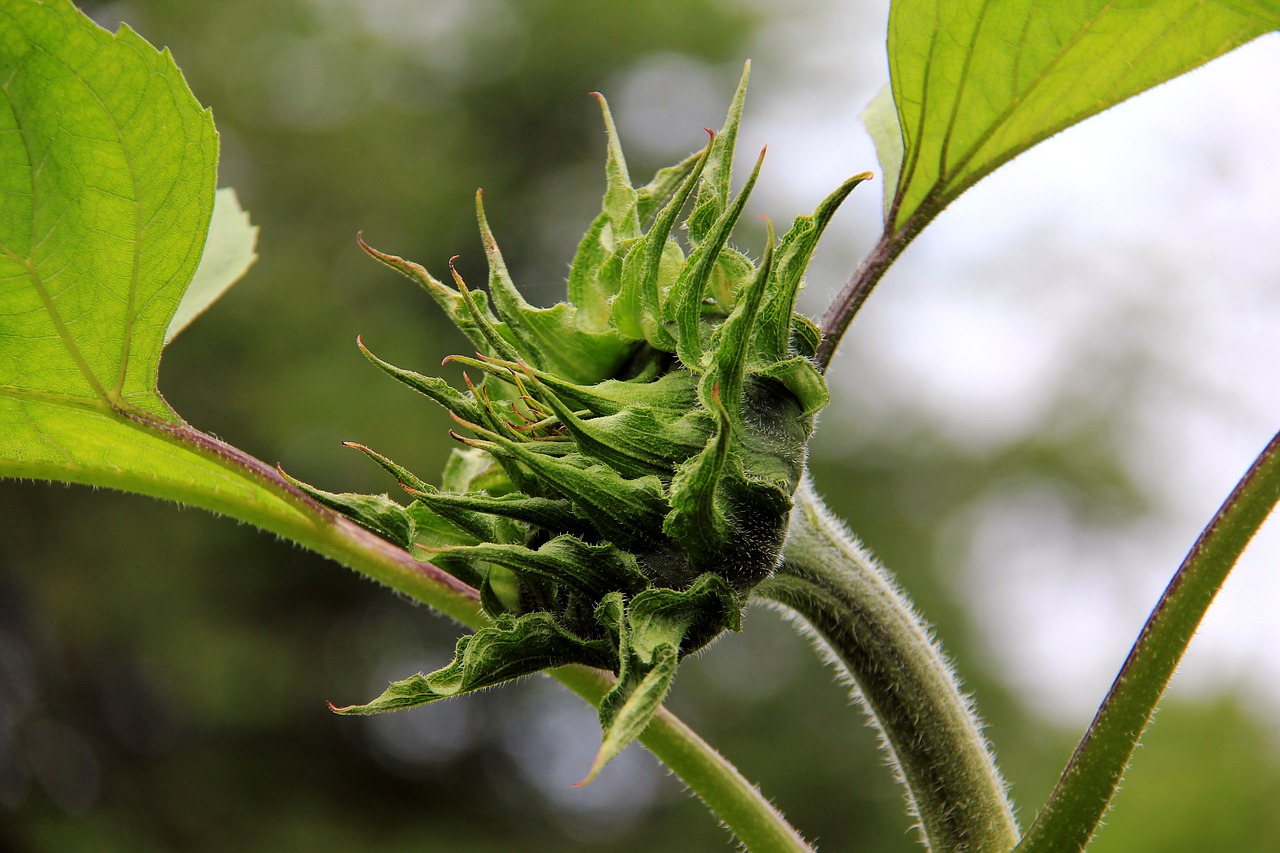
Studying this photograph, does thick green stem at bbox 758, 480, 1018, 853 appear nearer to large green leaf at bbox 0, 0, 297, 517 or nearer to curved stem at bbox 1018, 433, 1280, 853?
curved stem at bbox 1018, 433, 1280, 853

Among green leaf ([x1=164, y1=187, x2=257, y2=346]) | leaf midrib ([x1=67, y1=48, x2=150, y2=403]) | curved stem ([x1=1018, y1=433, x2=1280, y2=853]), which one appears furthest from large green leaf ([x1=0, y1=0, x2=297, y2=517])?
curved stem ([x1=1018, y1=433, x2=1280, y2=853])

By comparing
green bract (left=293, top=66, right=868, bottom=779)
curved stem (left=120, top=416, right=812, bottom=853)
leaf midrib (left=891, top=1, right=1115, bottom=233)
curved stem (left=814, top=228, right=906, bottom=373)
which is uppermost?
leaf midrib (left=891, top=1, right=1115, bottom=233)

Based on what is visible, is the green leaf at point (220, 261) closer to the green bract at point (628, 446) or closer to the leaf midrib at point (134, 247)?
the leaf midrib at point (134, 247)

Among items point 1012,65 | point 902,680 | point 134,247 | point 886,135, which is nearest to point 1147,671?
point 902,680

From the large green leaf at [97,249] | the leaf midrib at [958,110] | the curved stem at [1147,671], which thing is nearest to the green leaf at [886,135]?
the leaf midrib at [958,110]

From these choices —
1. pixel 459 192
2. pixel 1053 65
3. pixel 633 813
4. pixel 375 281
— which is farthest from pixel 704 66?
pixel 1053 65

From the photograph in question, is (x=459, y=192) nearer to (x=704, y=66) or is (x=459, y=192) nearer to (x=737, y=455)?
(x=704, y=66)

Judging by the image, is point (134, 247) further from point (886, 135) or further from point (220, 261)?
point (886, 135)

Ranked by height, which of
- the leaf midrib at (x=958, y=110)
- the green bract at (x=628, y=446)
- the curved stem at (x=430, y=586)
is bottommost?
the curved stem at (x=430, y=586)
